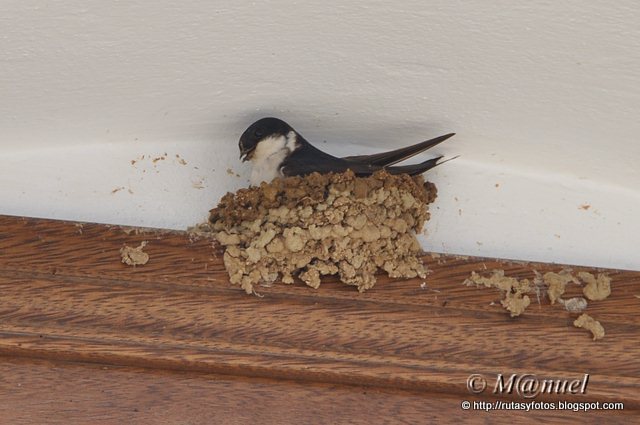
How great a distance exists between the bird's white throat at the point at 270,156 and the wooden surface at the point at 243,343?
1.14 ft

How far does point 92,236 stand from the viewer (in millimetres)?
2408

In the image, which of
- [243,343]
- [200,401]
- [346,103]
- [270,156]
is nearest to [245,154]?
[270,156]

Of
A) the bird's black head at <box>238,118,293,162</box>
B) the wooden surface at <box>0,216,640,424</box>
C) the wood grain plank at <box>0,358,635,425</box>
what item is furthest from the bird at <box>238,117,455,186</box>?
the wood grain plank at <box>0,358,635,425</box>

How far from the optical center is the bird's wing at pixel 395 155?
2.62 m

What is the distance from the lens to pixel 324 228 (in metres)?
2.55

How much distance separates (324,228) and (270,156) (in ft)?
0.91

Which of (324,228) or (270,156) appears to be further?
(270,156)

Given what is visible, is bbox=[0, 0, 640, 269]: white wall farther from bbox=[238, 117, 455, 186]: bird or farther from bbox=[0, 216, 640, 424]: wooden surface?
bbox=[0, 216, 640, 424]: wooden surface

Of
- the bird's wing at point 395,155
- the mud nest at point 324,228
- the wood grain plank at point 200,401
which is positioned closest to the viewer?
the wood grain plank at point 200,401

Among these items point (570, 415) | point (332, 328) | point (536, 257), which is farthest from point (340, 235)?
point (570, 415)

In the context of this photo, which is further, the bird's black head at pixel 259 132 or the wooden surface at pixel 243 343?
the bird's black head at pixel 259 132

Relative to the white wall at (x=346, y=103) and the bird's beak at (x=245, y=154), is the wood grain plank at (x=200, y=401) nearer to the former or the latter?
the white wall at (x=346, y=103)

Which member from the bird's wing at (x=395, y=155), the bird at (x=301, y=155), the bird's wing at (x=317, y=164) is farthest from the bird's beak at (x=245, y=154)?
the bird's wing at (x=395, y=155)

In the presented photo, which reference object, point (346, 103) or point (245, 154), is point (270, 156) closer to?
point (245, 154)
